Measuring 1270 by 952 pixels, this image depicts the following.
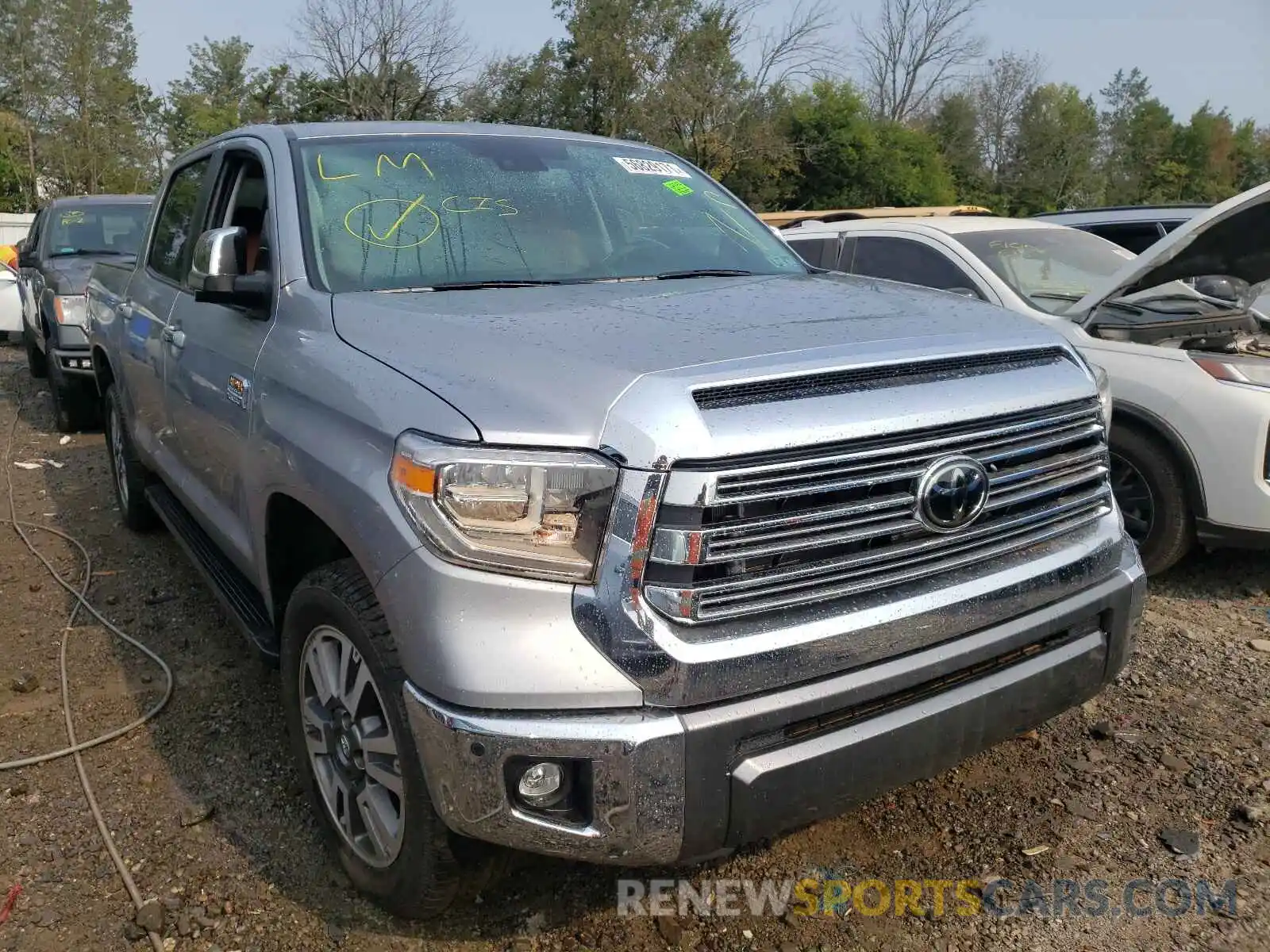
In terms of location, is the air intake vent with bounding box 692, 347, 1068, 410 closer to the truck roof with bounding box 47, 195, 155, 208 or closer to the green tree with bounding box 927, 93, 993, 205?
the truck roof with bounding box 47, 195, 155, 208

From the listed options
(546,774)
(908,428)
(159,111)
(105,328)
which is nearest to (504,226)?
(908,428)

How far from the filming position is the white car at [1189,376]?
4.20 m

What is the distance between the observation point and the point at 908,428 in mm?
2031

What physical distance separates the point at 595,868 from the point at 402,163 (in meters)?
2.17

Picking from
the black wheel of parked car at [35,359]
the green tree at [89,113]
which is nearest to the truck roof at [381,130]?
the black wheel of parked car at [35,359]

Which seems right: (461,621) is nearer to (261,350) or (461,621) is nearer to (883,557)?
(883,557)

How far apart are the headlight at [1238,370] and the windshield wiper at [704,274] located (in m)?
2.32

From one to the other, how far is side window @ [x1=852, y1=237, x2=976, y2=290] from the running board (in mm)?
3925

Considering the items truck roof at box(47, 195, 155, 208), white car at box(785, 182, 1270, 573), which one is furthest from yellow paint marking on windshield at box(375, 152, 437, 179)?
truck roof at box(47, 195, 155, 208)

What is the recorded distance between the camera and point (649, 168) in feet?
12.1

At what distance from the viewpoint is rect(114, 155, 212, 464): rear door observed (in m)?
3.92

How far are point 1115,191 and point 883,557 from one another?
56250mm

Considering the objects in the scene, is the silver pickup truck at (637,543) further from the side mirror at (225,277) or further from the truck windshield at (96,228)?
the truck windshield at (96,228)

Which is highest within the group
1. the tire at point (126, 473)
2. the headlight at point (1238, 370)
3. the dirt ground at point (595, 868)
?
the headlight at point (1238, 370)
